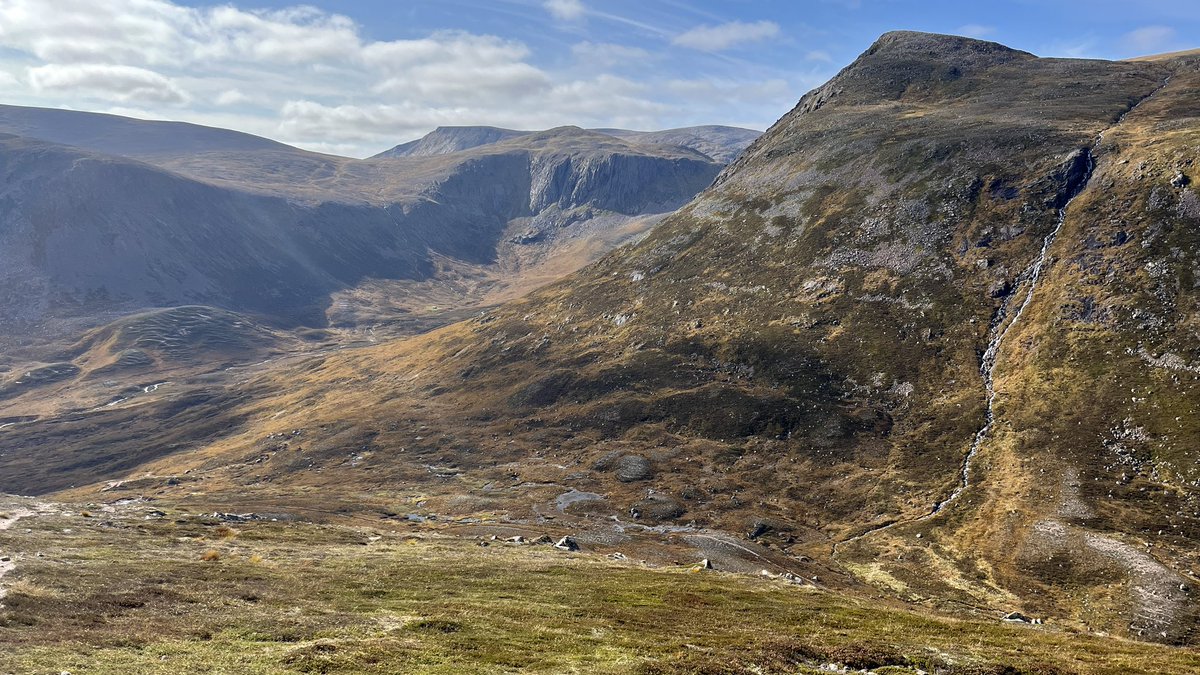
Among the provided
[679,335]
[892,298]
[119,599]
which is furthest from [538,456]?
[119,599]

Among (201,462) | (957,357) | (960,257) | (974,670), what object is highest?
(960,257)

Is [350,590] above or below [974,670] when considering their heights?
below

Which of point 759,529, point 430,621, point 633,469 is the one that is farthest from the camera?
point 633,469

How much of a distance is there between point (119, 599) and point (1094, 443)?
12044cm

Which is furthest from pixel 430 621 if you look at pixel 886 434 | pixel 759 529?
pixel 886 434

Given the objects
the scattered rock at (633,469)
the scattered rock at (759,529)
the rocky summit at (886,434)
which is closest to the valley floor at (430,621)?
the rocky summit at (886,434)

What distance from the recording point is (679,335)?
582 feet

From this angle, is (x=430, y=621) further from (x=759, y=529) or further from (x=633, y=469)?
(x=633, y=469)

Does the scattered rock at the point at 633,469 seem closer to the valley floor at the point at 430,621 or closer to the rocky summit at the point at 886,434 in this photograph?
the rocky summit at the point at 886,434

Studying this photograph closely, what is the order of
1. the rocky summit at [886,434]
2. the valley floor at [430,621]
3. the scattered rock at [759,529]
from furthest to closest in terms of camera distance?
the scattered rock at [759,529] → the rocky summit at [886,434] → the valley floor at [430,621]

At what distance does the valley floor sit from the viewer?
32.1 metres

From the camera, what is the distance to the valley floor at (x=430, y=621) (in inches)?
1264

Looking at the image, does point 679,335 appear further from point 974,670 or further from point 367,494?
point 974,670

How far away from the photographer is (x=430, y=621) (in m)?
40.3
